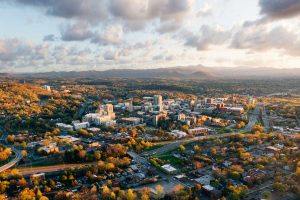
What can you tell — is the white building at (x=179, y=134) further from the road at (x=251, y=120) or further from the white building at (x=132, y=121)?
the white building at (x=132, y=121)

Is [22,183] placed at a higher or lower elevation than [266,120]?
higher

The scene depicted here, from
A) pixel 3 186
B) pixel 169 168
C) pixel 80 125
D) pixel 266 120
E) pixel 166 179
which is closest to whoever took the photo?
pixel 3 186

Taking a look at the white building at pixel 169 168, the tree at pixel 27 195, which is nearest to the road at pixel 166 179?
the white building at pixel 169 168

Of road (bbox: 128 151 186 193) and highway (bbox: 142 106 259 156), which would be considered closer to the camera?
road (bbox: 128 151 186 193)

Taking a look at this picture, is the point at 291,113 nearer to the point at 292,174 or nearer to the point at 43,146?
the point at 292,174

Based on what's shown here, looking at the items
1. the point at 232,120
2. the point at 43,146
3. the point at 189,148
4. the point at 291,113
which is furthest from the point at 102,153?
the point at 291,113

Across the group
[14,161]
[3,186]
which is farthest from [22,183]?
[14,161]

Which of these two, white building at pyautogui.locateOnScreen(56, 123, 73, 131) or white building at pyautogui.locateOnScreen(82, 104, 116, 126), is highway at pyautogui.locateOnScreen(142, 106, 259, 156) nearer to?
white building at pyautogui.locateOnScreen(82, 104, 116, 126)

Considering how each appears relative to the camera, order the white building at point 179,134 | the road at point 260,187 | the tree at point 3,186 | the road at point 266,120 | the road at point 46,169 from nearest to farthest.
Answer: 1. the road at point 260,187
2. the tree at point 3,186
3. the road at point 46,169
4. the white building at point 179,134
5. the road at point 266,120

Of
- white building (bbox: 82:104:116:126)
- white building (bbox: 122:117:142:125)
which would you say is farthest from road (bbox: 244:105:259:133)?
white building (bbox: 82:104:116:126)

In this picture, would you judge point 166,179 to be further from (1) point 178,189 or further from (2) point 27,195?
(2) point 27,195

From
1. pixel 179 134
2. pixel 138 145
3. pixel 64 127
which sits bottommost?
pixel 179 134
